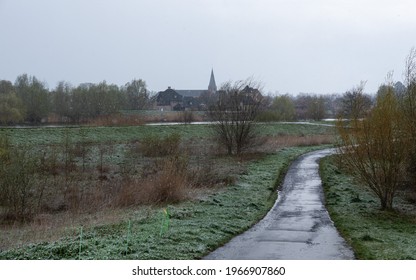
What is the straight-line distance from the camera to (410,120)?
18.6 m

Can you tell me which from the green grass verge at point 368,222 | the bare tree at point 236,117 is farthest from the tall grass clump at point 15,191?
the bare tree at point 236,117

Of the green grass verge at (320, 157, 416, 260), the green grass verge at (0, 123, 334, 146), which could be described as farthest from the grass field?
the green grass verge at (0, 123, 334, 146)

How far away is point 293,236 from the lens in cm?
1261

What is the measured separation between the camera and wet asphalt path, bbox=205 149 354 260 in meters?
10.5

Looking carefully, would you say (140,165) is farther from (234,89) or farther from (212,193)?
(234,89)

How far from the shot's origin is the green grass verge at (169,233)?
977cm

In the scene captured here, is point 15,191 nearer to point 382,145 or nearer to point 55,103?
point 382,145

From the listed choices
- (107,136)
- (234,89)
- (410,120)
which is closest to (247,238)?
(410,120)

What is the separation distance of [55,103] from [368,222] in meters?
55.2

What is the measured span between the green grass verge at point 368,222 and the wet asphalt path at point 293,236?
0.38 metres

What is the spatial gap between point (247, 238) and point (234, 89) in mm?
26659

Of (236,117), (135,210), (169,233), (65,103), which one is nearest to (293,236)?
(169,233)

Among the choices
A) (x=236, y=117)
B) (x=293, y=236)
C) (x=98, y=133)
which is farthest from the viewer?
(x=98, y=133)

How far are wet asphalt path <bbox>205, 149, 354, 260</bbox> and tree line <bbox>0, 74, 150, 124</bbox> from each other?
1659 inches
